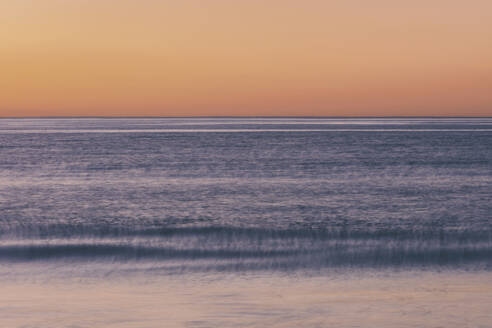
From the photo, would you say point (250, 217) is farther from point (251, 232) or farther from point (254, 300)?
point (254, 300)

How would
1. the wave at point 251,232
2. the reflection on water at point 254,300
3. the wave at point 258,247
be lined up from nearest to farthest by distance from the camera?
the reflection on water at point 254,300
the wave at point 258,247
the wave at point 251,232

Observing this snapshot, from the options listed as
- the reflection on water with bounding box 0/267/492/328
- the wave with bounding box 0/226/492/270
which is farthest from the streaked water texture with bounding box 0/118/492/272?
the reflection on water with bounding box 0/267/492/328

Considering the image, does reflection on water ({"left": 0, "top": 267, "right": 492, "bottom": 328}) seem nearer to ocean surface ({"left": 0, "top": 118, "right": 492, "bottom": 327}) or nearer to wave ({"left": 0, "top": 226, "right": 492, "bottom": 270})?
ocean surface ({"left": 0, "top": 118, "right": 492, "bottom": 327})

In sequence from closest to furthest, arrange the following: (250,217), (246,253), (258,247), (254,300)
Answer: (254,300)
(246,253)
(258,247)
(250,217)

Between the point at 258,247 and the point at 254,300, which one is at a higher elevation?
the point at 254,300

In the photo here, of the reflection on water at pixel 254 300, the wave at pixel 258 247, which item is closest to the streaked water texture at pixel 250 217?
the wave at pixel 258 247

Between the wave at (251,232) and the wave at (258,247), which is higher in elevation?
the wave at (258,247)

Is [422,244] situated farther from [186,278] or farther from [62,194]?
[62,194]

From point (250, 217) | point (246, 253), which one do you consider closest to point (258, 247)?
point (246, 253)

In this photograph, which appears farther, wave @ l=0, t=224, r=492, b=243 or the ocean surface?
wave @ l=0, t=224, r=492, b=243

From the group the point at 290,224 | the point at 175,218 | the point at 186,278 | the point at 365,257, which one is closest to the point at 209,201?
the point at 175,218

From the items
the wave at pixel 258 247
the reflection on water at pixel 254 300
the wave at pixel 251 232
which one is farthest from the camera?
the wave at pixel 251 232

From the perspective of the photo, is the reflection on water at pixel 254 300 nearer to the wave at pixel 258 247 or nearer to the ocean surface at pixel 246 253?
the ocean surface at pixel 246 253

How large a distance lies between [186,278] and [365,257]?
Answer: 5639 mm
